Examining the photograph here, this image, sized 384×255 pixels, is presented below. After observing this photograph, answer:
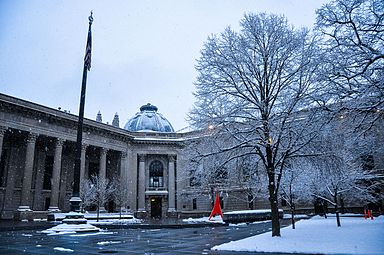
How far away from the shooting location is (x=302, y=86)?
12.9 metres

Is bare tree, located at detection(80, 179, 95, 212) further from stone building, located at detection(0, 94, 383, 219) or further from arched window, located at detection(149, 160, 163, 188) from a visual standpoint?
arched window, located at detection(149, 160, 163, 188)

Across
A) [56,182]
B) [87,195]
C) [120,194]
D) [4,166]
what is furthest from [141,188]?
[4,166]

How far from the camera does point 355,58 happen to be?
381 inches

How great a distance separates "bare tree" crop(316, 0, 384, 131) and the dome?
53.7 m

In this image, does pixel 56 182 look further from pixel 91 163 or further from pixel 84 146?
pixel 91 163

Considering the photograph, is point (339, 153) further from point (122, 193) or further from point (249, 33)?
point (122, 193)

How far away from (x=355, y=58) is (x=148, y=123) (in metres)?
56.1

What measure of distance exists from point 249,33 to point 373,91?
6556 mm

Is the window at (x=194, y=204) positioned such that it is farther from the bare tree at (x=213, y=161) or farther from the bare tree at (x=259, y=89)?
the bare tree at (x=259, y=89)

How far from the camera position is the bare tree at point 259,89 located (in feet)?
42.3

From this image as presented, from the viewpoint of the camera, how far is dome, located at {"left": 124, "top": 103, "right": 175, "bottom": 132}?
208 feet

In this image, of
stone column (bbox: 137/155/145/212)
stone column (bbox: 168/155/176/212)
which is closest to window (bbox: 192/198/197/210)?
stone column (bbox: 168/155/176/212)

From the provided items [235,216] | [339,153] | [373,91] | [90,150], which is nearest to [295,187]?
[235,216]

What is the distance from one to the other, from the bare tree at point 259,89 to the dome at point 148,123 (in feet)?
161
